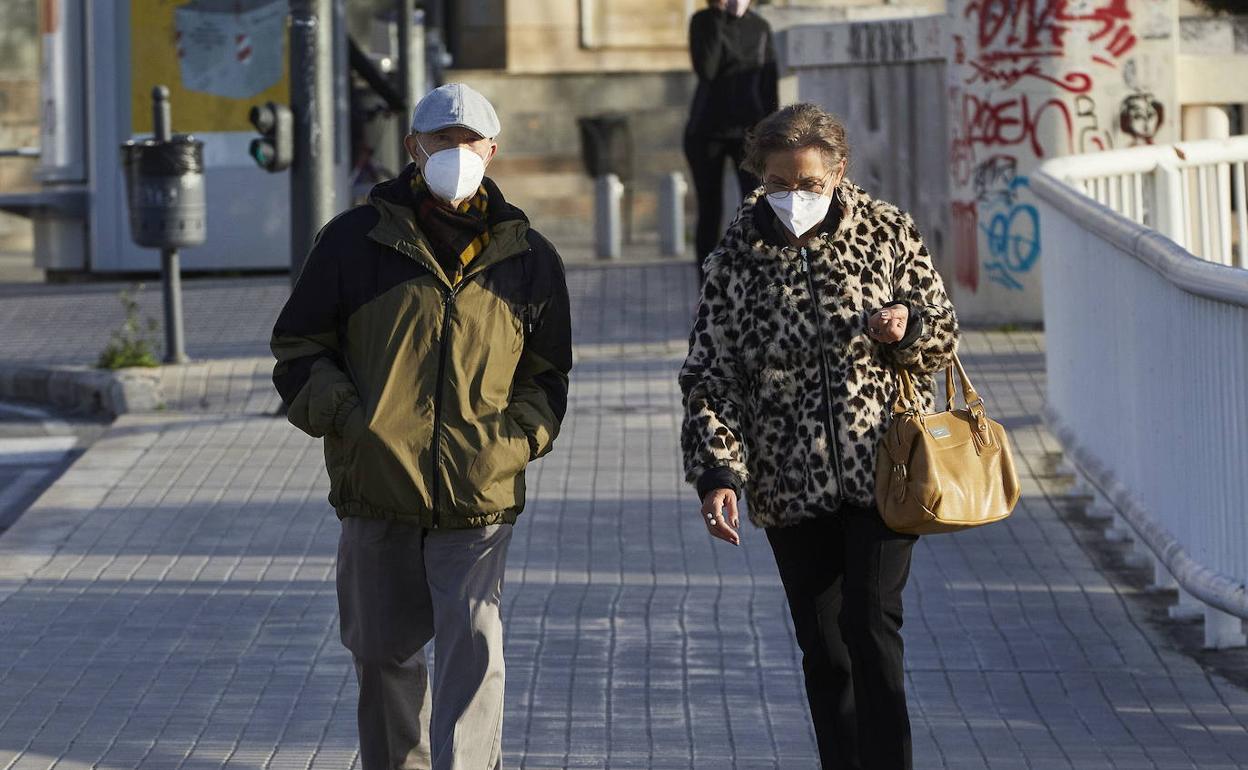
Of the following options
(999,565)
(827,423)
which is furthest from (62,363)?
(827,423)

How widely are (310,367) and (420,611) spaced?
23.1 inches

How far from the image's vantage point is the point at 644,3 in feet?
78.1

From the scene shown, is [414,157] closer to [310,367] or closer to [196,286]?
[310,367]

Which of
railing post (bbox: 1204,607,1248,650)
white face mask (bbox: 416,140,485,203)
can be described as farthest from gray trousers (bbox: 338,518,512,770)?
railing post (bbox: 1204,607,1248,650)

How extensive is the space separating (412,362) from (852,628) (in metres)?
1.10

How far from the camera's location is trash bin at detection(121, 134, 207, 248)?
12688mm

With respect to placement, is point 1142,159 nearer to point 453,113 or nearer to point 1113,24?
point 1113,24

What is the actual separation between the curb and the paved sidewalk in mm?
1096

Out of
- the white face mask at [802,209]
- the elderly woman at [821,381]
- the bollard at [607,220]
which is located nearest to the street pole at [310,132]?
the elderly woman at [821,381]

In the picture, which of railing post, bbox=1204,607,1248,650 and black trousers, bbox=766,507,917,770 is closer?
black trousers, bbox=766,507,917,770

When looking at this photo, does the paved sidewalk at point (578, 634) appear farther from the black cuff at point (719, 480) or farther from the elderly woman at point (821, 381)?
the black cuff at point (719, 480)

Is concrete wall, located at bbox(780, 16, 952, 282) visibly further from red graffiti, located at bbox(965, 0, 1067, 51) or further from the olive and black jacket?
the olive and black jacket

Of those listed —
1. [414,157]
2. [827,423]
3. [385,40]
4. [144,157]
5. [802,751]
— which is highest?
[385,40]

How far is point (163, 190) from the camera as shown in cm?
1271
